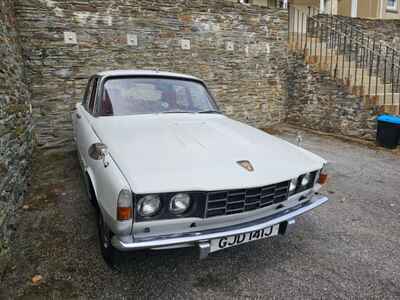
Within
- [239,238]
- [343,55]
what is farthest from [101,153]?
[343,55]

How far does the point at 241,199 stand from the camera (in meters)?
1.88

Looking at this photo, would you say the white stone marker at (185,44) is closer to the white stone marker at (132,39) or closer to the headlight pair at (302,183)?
the white stone marker at (132,39)

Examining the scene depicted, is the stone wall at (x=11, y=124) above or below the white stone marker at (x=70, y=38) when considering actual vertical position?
below

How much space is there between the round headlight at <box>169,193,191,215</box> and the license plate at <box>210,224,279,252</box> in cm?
32

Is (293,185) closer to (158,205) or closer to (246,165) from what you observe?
(246,165)

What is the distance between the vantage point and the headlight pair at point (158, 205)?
1688 millimetres

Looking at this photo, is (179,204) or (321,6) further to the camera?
(321,6)

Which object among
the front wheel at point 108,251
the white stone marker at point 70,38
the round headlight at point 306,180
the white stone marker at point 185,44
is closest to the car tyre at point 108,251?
the front wheel at point 108,251

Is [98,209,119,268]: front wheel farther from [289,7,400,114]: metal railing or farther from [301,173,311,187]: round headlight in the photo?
[289,7,400,114]: metal railing

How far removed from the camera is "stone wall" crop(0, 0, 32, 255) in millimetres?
2814

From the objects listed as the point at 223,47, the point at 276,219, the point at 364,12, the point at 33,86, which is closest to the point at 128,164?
the point at 276,219

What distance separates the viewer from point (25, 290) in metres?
1.99

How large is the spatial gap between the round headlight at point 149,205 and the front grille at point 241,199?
33cm

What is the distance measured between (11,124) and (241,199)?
3410 millimetres
